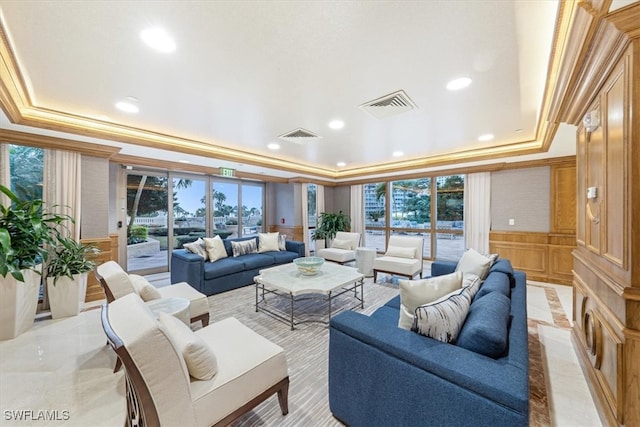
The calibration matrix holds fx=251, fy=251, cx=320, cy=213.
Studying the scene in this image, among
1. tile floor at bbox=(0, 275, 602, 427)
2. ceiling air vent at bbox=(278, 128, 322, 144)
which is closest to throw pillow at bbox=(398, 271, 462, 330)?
tile floor at bbox=(0, 275, 602, 427)

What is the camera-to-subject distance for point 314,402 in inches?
69.6

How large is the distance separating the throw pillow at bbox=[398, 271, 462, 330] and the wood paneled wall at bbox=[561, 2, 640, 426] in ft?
2.71

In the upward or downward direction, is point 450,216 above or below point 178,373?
above

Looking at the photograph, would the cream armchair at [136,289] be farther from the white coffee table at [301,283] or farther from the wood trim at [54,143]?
the wood trim at [54,143]

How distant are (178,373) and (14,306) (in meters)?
2.88

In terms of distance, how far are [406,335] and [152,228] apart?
17.9ft

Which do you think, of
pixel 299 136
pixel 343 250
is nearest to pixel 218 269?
pixel 299 136

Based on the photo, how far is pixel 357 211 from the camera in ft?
24.3

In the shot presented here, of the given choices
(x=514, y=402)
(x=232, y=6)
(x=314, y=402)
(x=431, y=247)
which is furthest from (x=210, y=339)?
(x=431, y=247)

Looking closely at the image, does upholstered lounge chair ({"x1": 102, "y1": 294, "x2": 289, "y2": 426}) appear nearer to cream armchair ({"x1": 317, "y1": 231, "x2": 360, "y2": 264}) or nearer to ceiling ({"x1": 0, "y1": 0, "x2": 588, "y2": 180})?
ceiling ({"x1": 0, "y1": 0, "x2": 588, "y2": 180})

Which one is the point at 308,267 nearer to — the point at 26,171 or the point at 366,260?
the point at 366,260

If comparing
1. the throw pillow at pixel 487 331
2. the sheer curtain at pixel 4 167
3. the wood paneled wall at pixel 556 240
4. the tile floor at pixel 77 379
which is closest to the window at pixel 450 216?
the wood paneled wall at pixel 556 240

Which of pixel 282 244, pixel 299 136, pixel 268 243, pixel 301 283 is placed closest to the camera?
pixel 301 283

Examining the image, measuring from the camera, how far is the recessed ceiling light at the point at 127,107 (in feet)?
8.51
